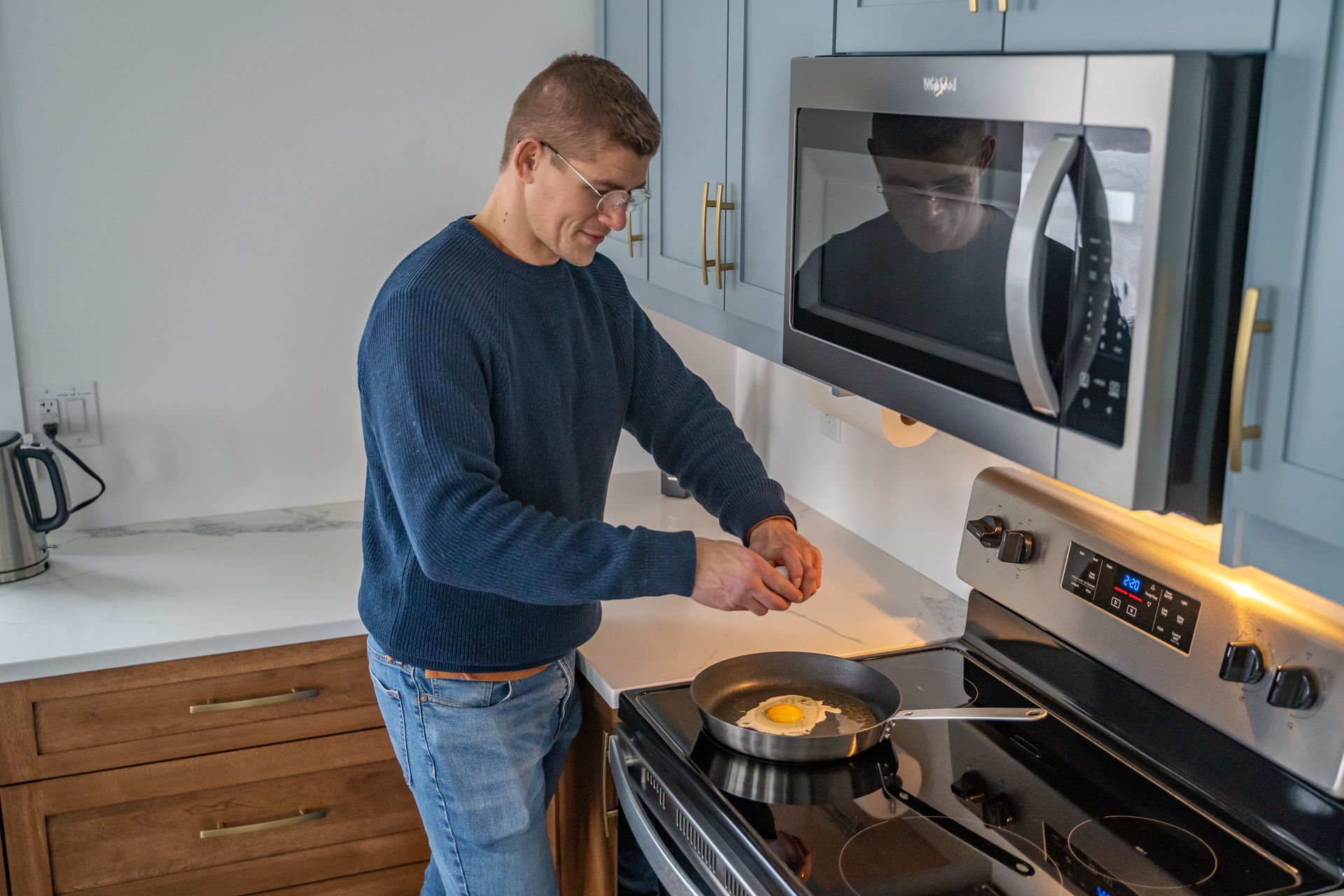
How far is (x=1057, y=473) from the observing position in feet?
3.48

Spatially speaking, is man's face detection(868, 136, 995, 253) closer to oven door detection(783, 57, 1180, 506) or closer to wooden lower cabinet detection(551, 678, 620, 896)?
oven door detection(783, 57, 1180, 506)

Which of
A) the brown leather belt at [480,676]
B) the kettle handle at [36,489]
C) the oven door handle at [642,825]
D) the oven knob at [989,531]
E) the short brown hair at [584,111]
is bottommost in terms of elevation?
the oven door handle at [642,825]

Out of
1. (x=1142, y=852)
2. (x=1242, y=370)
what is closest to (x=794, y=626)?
(x=1142, y=852)

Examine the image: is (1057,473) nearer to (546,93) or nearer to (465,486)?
(465,486)

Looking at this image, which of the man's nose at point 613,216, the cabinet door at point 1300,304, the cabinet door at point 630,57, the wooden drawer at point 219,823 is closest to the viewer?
the cabinet door at point 1300,304

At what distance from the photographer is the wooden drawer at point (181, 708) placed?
70.5 inches

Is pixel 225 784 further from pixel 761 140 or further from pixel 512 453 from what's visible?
pixel 761 140

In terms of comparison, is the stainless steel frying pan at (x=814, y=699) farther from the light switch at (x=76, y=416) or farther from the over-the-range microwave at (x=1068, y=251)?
the light switch at (x=76, y=416)

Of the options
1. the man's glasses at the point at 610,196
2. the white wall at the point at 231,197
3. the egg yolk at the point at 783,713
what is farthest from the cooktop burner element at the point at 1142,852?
the white wall at the point at 231,197

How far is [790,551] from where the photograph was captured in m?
1.50

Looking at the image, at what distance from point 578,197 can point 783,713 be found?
0.66 metres

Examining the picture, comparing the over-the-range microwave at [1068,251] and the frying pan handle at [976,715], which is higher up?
the over-the-range microwave at [1068,251]

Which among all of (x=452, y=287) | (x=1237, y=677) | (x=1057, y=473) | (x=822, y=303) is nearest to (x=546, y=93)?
(x=452, y=287)

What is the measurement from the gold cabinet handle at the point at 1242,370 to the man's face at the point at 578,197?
71 centimetres
